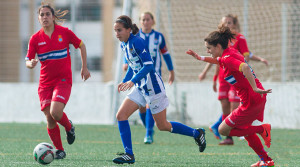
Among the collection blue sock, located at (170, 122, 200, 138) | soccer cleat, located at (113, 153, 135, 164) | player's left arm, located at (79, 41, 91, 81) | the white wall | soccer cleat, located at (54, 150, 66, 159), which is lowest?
the white wall

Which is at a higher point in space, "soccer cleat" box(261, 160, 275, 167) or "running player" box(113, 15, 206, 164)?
"running player" box(113, 15, 206, 164)

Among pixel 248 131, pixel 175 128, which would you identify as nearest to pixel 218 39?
pixel 248 131

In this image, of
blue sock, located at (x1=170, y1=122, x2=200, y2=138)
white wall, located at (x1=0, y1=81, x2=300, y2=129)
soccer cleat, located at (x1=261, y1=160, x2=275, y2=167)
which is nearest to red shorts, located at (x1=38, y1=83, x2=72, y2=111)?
blue sock, located at (x1=170, y1=122, x2=200, y2=138)

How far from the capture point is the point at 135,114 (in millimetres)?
11742

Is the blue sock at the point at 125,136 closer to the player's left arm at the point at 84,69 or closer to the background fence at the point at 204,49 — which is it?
the player's left arm at the point at 84,69

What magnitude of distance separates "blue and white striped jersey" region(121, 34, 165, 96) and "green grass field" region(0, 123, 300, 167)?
83 centimetres

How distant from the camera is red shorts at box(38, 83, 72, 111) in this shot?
6043 mm

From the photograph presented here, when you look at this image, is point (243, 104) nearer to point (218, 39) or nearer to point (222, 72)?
point (218, 39)

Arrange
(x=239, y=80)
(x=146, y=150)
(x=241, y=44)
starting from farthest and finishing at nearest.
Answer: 1. (x=241, y=44)
2. (x=146, y=150)
3. (x=239, y=80)

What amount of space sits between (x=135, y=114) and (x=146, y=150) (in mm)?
4638

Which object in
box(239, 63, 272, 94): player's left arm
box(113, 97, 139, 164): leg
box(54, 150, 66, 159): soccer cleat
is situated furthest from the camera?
box(54, 150, 66, 159): soccer cleat

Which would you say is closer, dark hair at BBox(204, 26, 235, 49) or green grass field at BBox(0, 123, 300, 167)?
dark hair at BBox(204, 26, 235, 49)

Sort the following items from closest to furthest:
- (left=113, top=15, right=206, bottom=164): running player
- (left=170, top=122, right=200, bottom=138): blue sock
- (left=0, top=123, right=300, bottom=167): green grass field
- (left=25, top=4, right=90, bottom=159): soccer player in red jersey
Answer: (left=113, top=15, right=206, bottom=164): running player
(left=0, top=123, right=300, bottom=167): green grass field
(left=25, top=4, right=90, bottom=159): soccer player in red jersey
(left=170, top=122, right=200, bottom=138): blue sock

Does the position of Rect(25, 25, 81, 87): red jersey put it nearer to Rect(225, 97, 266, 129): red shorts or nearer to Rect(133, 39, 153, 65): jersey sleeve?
Rect(133, 39, 153, 65): jersey sleeve
